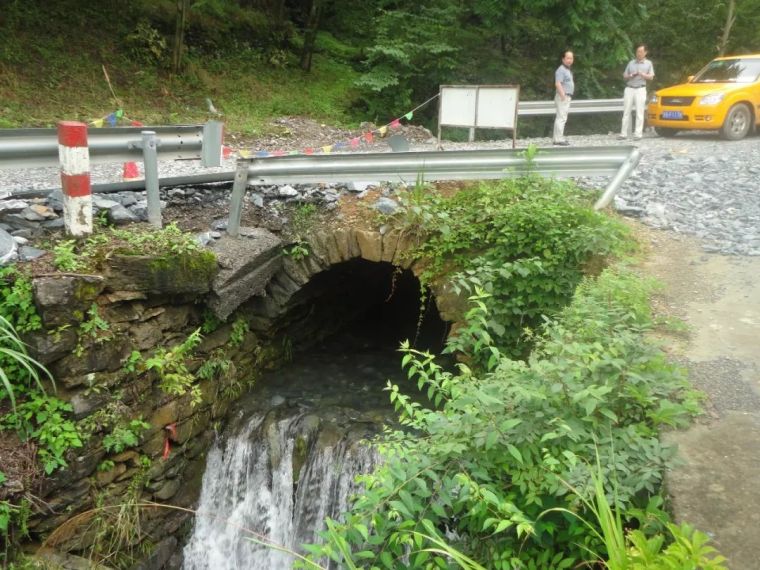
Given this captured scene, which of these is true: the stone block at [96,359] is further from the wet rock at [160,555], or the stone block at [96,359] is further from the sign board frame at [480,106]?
the sign board frame at [480,106]

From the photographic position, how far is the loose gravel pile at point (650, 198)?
533 centimetres

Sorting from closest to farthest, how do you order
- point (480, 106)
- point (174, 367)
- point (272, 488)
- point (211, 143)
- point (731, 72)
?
point (174, 367) < point (272, 488) < point (211, 143) < point (480, 106) < point (731, 72)

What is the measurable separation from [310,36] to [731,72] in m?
9.04

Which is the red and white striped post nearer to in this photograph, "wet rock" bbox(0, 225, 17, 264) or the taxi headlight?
"wet rock" bbox(0, 225, 17, 264)

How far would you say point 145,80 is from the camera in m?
12.0

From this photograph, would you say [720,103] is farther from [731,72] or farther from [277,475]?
[277,475]

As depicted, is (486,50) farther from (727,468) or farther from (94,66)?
(727,468)

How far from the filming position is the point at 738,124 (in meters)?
11.5

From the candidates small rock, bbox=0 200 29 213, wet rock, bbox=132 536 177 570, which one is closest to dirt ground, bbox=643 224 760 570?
wet rock, bbox=132 536 177 570

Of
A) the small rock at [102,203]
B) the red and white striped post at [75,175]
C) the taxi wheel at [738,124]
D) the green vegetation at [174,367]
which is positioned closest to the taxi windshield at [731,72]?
the taxi wheel at [738,124]

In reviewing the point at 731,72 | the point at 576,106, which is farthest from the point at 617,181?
the point at 731,72

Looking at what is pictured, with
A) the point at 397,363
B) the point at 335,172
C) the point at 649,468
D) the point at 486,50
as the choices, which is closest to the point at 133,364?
the point at 335,172

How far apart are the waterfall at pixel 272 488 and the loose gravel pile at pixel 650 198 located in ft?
7.15

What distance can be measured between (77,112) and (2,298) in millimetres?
6832
